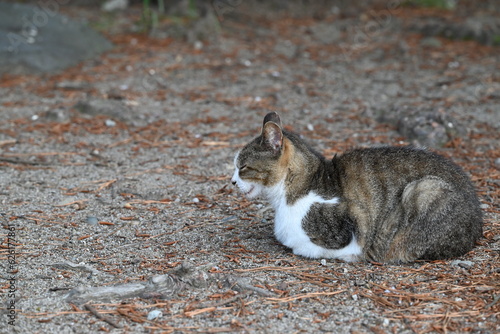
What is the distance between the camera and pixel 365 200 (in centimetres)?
398

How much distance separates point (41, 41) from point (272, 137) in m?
6.11

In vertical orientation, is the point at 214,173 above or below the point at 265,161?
below

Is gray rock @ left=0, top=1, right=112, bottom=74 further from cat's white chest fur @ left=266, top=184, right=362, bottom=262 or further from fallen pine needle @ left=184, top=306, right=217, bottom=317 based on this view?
fallen pine needle @ left=184, top=306, right=217, bottom=317

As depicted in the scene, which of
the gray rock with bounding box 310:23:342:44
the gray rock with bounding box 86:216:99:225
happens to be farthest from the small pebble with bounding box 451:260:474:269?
the gray rock with bounding box 310:23:342:44

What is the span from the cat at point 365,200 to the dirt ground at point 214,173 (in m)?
0.13

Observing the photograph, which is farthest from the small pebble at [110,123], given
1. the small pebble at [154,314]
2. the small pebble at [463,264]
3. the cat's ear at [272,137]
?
the small pebble at [463,264]

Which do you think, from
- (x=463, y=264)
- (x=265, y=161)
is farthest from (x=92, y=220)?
(x=463, y=264)

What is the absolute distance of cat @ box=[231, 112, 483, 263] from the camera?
388 centimetres

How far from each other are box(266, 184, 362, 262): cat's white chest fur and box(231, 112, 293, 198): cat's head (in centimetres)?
10

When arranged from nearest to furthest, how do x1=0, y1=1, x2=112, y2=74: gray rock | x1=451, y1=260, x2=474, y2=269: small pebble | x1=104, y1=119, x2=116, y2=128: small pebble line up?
x1=451, y1=260, x2=474, y2=269: small pebble → x1=104, y1=119, x2=116, y2=128: small pebble → x1=0, y1=1, x2=112, y2=74: gray rock

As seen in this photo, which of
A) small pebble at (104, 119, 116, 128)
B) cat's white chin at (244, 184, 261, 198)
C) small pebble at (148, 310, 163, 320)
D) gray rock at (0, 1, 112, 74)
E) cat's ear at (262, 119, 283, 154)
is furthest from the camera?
gray rock at (0, 1, 112, 74)

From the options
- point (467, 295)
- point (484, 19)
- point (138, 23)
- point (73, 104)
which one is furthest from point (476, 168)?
point (138, 23)

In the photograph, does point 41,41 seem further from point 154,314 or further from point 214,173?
point 154,314

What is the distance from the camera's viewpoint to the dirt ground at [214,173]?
336 centimetres
